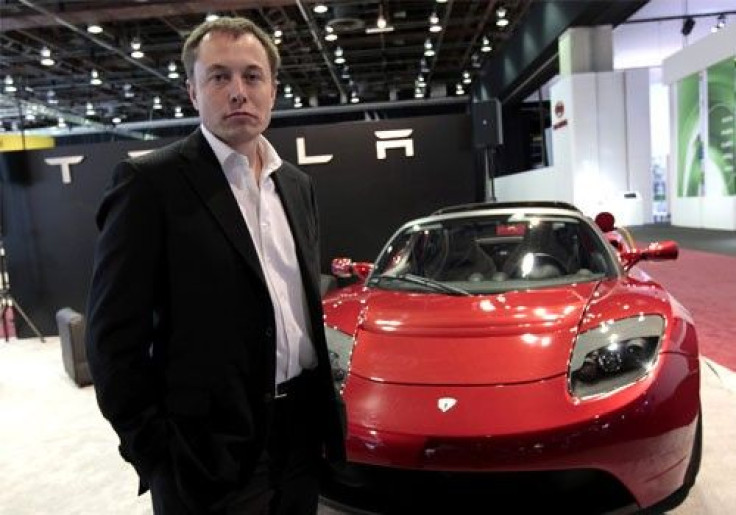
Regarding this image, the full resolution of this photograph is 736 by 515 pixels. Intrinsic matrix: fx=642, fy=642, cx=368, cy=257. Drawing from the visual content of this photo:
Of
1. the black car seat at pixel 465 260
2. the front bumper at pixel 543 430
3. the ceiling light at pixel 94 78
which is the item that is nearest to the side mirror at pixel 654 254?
the black car seat at pixel 465 260

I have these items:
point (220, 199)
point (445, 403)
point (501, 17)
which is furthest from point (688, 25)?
point (220, 199)

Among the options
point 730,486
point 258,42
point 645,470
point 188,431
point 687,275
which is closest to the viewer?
point 188,431

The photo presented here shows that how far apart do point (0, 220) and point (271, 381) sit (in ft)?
25.0

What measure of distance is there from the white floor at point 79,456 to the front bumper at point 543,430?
0.60m

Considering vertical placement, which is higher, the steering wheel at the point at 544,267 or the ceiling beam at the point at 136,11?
the ceiling beam at the point at 136,11

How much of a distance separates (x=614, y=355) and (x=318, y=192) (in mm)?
5555

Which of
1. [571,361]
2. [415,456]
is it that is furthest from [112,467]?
[571,361]

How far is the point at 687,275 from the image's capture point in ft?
27.2

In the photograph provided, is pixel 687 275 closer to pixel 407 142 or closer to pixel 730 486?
pixel 407 142

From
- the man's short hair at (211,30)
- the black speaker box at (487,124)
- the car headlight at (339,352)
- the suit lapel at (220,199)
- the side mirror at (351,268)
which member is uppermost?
the black speaker box at (487,124)

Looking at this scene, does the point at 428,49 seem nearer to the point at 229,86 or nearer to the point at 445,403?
the point at 445,403

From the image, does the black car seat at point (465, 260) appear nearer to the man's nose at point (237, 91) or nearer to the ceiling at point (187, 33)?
the man's nose at point (237, 91)

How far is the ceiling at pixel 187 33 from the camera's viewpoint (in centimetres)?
1146

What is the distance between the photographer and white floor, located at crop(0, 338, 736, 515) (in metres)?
2.72
